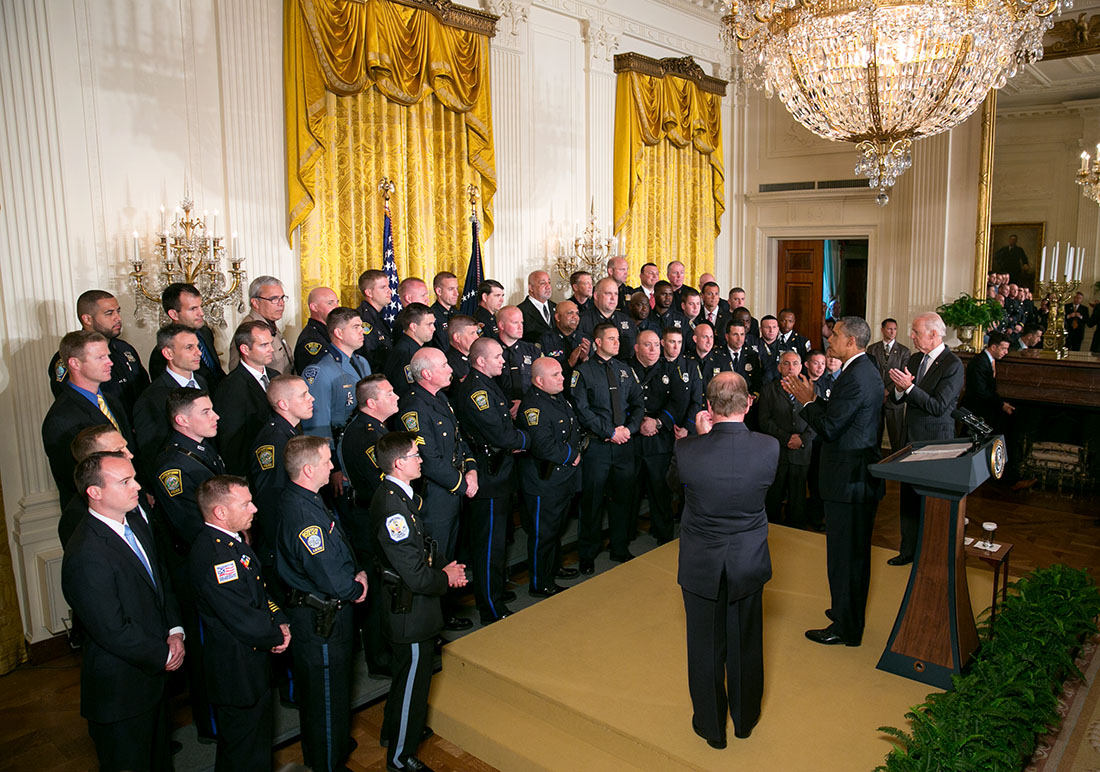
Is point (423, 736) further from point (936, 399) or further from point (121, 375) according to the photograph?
point (936, 399)

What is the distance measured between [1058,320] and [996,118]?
232 cm

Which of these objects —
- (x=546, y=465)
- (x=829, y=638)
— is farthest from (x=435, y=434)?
(x=829, y=638)

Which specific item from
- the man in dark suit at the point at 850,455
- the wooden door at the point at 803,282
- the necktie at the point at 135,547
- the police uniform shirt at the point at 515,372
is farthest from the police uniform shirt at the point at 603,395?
the wooden door at the point at 803,282

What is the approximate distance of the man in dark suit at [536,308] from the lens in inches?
266

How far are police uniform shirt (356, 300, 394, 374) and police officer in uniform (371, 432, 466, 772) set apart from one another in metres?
2.26

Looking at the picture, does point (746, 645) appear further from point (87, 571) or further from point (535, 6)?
point (535, 6)

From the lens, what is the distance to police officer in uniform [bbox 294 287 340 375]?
505 cm

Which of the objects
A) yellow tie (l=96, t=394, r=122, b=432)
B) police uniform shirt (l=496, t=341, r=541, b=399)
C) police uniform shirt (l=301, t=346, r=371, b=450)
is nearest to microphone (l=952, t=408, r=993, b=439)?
police uniform shirt (l=496, t=341, r=541, b=399)

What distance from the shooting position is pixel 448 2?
6883mm

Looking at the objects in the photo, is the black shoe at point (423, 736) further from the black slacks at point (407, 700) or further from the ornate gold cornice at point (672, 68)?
the ornate gold cornice at point (672, 68)

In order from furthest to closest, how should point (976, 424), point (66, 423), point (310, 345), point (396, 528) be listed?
point (310, 345), point (66, 423), point (976, 424), point (396, 528)

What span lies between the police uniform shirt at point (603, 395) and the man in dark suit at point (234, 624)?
2.67 metres

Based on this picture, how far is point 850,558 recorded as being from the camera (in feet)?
13.2

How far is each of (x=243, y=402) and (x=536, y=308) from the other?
122 inches
